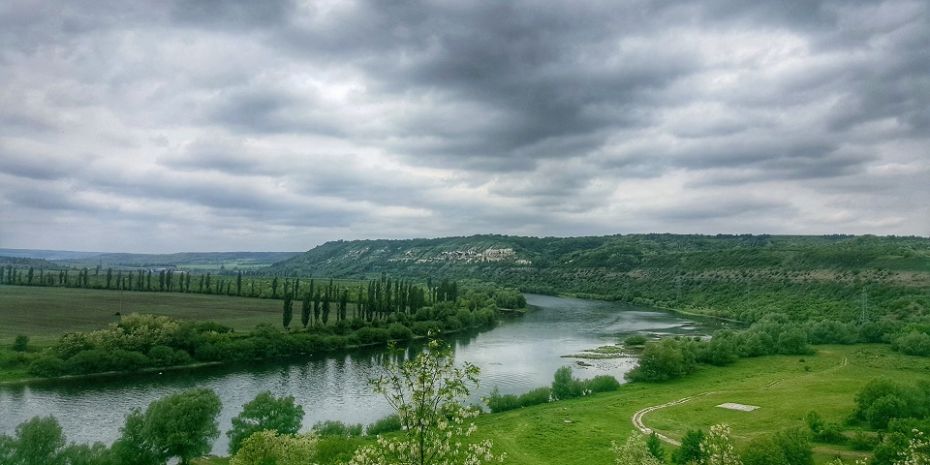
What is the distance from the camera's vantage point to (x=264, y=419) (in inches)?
1683

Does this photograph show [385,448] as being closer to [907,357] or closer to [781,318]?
[907,357]

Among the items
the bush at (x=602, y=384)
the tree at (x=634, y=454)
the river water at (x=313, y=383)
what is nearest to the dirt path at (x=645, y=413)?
the bush at (x=602, y=384)

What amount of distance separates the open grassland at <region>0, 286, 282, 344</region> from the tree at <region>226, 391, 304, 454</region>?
5261 centimetres

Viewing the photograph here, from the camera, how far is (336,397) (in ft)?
206

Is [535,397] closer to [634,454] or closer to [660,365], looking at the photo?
[660,365]

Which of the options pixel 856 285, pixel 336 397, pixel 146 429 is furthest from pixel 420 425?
pixel 856 285

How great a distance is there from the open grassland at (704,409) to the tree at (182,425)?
2177 millimetres

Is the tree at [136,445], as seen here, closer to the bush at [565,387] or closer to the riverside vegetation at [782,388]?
the riverside vegetation at [782,388]

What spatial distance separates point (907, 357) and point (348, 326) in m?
85.9

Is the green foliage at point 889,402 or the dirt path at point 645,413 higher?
the green foliage at point 889,402

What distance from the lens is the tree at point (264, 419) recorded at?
42.3m

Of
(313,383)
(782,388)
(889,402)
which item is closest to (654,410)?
(782,388)

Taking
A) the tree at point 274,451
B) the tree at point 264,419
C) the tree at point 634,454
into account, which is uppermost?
the tree at point 634,454

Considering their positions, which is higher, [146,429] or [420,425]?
[420,425]
